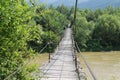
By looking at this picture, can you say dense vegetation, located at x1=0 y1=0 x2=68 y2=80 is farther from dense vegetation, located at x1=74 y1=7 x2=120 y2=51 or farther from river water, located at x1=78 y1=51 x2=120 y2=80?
dense vegetation, located at x1=74 y1=7 x2=120 y2=51

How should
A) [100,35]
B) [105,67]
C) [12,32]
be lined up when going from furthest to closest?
[100,35]
[105,67]
[12,32]

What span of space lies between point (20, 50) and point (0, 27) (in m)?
0.68

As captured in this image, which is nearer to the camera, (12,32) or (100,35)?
(12,32)

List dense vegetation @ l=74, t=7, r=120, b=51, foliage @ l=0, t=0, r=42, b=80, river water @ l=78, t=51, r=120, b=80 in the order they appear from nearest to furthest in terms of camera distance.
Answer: foliage @ l=0, t=0, r=42, b=80, river water @ l=78, t=51, r=120, b=80, dense vegetation @ l=74, t=7, r=120, b=51

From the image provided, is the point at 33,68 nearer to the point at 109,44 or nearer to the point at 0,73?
the point at 0,73

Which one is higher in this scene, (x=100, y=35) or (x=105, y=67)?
(x=100, y=35)

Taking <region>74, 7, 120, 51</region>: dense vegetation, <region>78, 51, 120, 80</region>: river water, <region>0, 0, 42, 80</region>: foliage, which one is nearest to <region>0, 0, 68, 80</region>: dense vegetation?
<region>0, 0, 42, 80</region>: foliage

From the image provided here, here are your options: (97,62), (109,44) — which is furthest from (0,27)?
(109,44)

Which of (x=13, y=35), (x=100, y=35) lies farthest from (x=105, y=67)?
(x=13, y=35)

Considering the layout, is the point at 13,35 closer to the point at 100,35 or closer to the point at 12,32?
the point at 12,32

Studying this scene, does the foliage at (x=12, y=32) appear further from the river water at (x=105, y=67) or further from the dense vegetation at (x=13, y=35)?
the river water at (x=105, y=67)

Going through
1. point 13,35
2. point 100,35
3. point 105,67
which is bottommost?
point 105,67

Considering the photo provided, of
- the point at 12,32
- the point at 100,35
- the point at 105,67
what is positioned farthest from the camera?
the point at 100,35

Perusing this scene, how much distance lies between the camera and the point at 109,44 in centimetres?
4566
